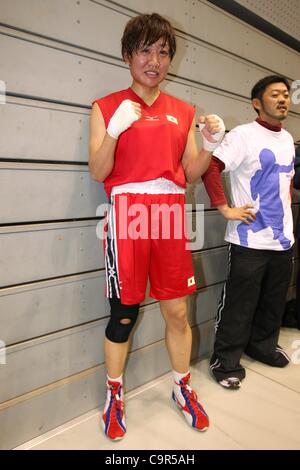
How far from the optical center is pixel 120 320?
1.43 metres

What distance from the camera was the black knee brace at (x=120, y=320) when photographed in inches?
55.7

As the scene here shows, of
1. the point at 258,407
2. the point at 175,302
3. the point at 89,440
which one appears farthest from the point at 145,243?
the point at 258,407

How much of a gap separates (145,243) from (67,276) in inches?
16.3

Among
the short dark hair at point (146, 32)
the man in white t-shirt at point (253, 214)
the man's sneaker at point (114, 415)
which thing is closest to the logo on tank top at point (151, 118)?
the short dark hair at point (146, 32)

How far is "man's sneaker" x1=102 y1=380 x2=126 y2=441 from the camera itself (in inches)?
57.1

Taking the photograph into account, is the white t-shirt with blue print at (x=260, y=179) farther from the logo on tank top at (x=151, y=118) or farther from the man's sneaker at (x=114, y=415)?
the man's sneaker at (x=114, y=415)

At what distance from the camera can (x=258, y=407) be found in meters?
1.69

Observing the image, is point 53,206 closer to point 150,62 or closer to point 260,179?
point 150,62

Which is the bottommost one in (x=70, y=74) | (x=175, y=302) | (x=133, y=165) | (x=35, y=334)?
(x=35, y=334)

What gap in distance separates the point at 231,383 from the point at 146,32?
70.0 inches

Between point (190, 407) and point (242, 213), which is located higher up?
point (242, 213)

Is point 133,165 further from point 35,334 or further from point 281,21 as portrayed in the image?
point 281,21

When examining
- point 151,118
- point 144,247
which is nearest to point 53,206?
point 144,247

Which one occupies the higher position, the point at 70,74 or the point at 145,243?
the point at 70,74
